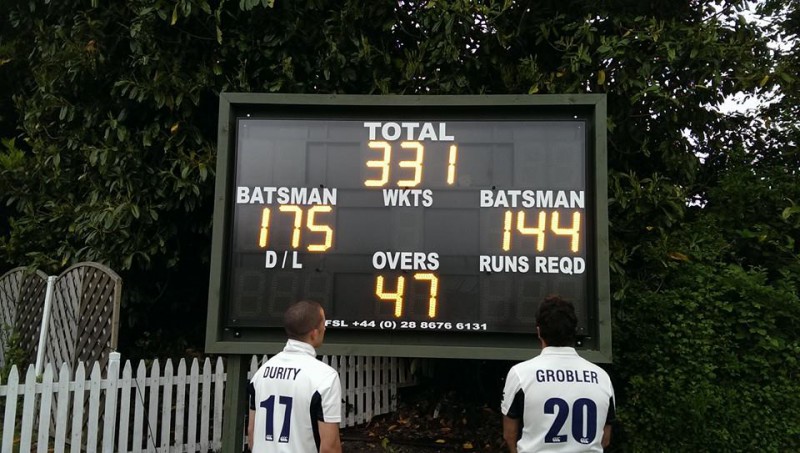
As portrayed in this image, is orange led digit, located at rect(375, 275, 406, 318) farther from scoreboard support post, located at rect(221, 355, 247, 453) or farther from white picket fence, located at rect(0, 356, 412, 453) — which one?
white picket fence, located at rect(0, 356, 412, 453)

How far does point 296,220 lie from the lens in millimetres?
4516

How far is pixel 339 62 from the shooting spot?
21.6ft

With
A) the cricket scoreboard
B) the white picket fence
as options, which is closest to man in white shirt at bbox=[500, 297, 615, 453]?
the cricket scoreboard

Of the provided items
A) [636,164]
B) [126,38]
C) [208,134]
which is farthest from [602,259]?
[126,38]

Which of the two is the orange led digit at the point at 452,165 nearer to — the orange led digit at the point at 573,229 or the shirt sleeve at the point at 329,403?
the orange led digit at the point at 573,229

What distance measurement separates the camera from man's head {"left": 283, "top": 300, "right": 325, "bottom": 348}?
312cm

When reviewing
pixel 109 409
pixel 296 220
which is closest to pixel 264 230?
pixel 296 220

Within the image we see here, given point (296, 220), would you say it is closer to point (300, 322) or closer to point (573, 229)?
point (300, 322)

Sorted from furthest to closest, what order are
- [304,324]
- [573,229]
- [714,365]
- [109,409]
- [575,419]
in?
[714,365] < [109,409] < [573,229] < [304,324] < [575,419]

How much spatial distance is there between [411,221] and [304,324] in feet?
5.22

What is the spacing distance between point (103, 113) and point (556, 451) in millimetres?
6468

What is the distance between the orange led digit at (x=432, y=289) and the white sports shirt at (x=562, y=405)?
144cm

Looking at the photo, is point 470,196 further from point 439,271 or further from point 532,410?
point 532,410

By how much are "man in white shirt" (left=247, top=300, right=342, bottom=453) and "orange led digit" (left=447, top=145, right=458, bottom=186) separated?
1.85 m
